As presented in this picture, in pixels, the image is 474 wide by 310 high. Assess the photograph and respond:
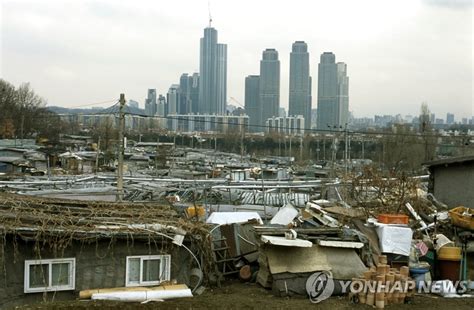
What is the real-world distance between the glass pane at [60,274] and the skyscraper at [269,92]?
116 ft

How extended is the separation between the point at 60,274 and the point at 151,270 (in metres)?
1.61

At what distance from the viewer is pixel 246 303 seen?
938 centimetres

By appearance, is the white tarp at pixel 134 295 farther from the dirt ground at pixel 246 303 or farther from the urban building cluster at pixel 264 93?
the urban building cluster at pixel 264 93

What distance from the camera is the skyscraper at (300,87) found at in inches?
1882

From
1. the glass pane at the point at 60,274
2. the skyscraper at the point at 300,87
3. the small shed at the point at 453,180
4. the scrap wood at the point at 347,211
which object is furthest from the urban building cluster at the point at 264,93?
the glass pane at the point at 60,274

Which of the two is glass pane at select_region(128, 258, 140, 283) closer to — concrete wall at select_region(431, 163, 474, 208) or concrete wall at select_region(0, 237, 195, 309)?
concrete wall at select_region(0, 237, 195, 309)

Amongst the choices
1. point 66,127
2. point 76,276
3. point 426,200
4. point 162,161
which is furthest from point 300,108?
point 66,127

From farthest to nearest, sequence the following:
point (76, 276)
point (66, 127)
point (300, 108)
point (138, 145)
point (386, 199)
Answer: point (66, 127)
point (138, 145)
point (300, 108)
point (386, 199)
point (76, 276)

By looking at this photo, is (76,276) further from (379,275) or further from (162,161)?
(162,161)

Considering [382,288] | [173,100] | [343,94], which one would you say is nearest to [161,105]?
[173,100]

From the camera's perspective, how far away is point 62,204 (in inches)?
447

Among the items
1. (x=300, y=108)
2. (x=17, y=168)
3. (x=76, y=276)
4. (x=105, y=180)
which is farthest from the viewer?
(x=300, y=108)

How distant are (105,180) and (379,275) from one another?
51.7ft

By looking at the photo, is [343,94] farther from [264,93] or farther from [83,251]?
[83,251]
